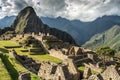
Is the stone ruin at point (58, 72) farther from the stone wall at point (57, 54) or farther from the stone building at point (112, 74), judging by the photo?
the stone wall at point (57, 54)

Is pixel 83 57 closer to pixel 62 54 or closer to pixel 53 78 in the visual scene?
pixel 62 54

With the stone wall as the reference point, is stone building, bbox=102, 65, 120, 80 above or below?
above

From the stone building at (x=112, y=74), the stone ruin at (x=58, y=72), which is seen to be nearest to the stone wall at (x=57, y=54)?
the stone ruin at (x=58, y=72)

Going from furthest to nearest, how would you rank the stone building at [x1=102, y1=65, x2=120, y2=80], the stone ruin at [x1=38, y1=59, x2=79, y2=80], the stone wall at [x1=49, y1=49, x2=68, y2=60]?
the stone wall at [x1=49, y1=49, x2=68, y2=60], the stone ruin at [x1=38, y1=59, x2=79, y2=80], the stone building at [x1=102, y1=65, x2=120, y2=80]

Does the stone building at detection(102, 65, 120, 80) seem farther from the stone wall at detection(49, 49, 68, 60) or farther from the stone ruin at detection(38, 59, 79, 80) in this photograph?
the stone wall at detection(49, 49, 68, 60)

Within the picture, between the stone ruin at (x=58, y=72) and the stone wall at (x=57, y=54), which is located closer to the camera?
the stone ruin at (x=58, y=72)

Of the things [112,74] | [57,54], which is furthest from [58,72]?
[57,54]

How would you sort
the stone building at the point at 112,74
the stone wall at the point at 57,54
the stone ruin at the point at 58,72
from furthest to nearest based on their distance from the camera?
the stone wall at the point at 57,54, the stone ruin at the point at 58,72, the stone building at the point at 112,74

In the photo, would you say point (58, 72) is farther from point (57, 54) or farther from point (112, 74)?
point (57, 54)

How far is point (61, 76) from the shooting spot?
33.5m

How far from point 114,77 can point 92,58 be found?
38.9 meters

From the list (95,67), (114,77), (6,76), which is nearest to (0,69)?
(6,76)

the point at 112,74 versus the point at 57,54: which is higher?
the point at 112,74

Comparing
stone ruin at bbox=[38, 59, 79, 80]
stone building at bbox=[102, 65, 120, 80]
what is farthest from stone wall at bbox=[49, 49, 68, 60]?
stone building at bbox=[102, 65, 120, 80]
